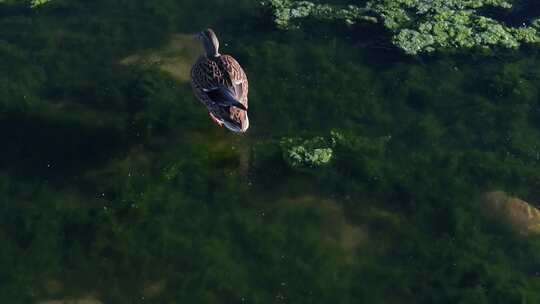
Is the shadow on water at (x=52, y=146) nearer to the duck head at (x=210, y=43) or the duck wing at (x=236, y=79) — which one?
the duck wing at (x=236, y=79)

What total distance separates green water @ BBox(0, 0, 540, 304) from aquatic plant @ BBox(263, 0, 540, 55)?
0.33 meters

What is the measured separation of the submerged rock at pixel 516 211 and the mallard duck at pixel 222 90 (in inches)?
154

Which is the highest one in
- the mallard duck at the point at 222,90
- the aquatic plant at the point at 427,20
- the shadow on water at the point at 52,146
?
the aquatic plant at the point at 427,20

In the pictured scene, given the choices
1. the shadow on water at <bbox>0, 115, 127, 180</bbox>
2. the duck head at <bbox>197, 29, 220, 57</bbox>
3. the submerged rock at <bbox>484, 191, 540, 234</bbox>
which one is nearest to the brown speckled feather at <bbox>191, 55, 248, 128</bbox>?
the duck head at <bbox>197, 29, 220, 57</bbox>

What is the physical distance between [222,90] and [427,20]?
16.4ft

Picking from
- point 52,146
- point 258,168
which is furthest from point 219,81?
point 52,146

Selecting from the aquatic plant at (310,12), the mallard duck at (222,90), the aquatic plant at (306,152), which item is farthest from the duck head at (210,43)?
the aquatic plant at (306,152)

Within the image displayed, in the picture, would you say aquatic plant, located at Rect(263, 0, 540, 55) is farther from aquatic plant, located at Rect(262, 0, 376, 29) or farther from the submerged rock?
the submerged rock

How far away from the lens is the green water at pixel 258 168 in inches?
304

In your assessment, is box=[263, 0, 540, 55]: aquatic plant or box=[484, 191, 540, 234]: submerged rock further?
box=[263, 0, 540, 55]: aquatic plant

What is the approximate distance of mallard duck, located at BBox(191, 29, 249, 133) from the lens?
8.67 meters

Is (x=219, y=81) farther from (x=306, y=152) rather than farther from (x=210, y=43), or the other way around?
(x=306, y=152)

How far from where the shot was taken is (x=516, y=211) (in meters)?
8.36

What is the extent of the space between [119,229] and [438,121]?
5517mm
